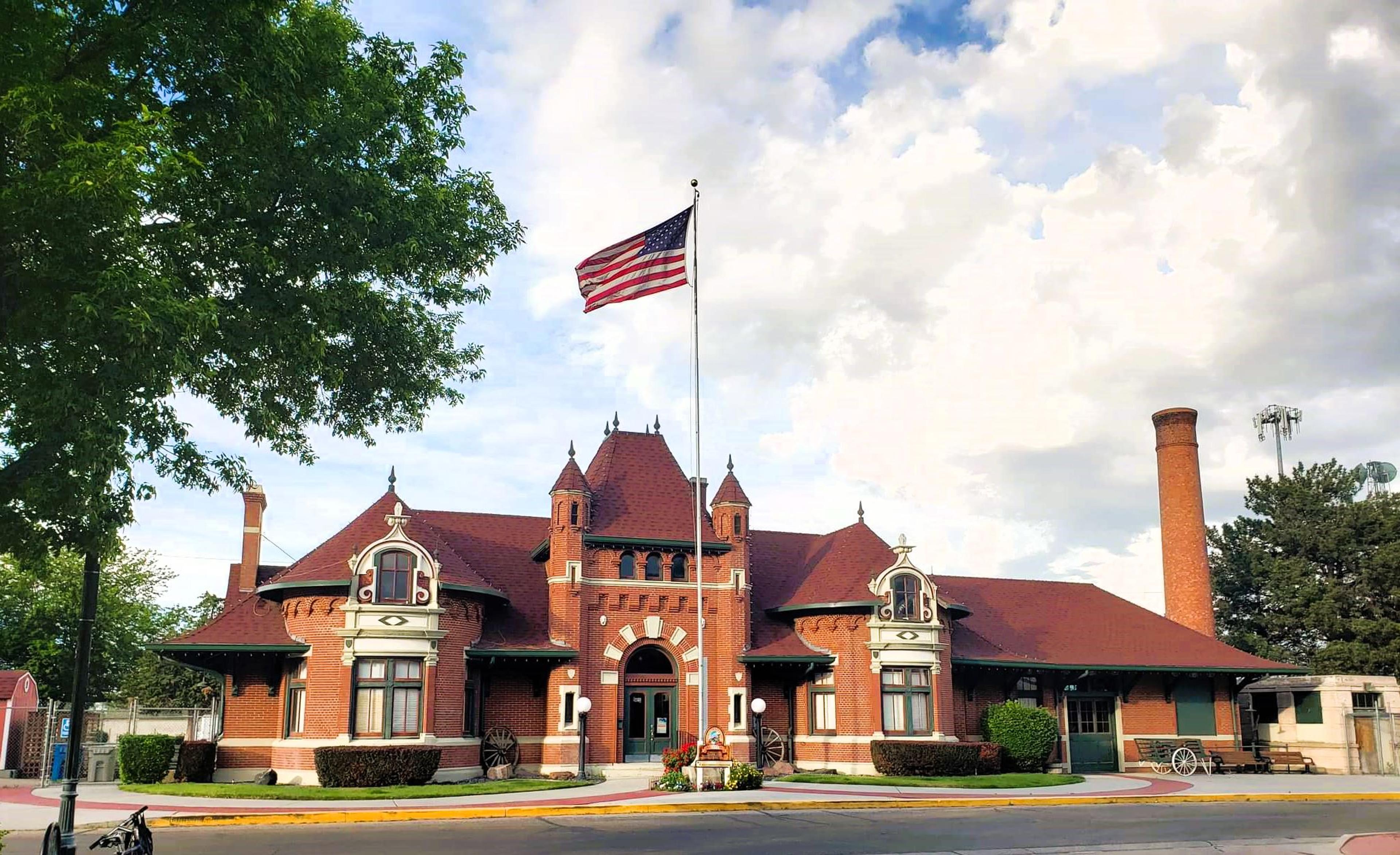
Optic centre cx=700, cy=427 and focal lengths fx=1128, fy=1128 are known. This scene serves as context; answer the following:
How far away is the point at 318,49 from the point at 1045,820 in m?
18.6

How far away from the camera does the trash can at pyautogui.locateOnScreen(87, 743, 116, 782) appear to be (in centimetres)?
3111

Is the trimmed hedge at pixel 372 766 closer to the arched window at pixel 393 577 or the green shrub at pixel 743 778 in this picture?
the arched window at pixel 393 577

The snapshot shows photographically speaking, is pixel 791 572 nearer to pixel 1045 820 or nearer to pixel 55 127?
pixel 1045 820

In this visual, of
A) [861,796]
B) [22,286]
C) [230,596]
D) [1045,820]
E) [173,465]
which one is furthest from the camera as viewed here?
[230,596]

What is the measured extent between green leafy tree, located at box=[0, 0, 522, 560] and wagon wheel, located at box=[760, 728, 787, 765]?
1954 cm

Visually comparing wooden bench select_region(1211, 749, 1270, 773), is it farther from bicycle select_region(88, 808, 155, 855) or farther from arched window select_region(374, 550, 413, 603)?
bicycle select_region(88, 808, 155, 855)

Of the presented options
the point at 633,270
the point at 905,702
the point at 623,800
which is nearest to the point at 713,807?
the point at 623,800

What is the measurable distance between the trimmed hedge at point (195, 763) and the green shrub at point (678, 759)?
40.1ft

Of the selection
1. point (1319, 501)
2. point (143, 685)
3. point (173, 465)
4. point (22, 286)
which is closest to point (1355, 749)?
point (1319, 501)

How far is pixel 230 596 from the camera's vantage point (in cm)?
3653

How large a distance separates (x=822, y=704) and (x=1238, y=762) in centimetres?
1420

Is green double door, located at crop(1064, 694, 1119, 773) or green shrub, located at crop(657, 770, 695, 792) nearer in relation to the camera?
green shrub, located at crop(657, 770, 695, 792)

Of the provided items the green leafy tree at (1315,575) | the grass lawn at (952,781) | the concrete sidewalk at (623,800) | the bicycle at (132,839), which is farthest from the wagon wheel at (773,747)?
the green leafy tree at (1315,575)

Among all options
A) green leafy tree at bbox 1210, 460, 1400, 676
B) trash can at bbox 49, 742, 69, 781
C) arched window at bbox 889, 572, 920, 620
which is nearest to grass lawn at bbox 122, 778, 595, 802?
trash can at bbox 49, 742, 69, 781
